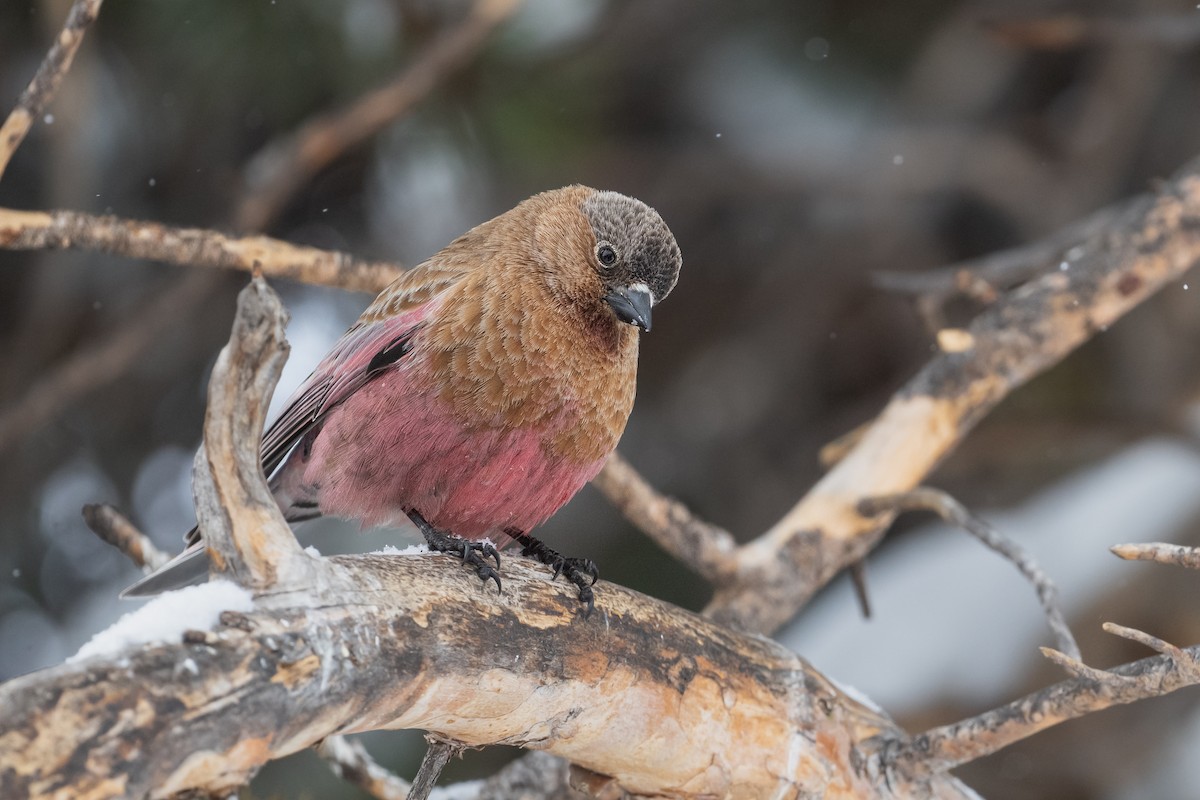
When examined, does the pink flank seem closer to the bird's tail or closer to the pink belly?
the pink belly

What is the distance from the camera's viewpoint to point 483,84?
16.9 feet

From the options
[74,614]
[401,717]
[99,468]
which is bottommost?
[401,717]

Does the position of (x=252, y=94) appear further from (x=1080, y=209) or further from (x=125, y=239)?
(x=1080, y=209)

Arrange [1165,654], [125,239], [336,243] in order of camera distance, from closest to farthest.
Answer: [1165,654], [125,239], [336,243]

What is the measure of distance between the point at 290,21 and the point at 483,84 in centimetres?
84

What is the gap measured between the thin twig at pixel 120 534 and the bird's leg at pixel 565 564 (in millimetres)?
898

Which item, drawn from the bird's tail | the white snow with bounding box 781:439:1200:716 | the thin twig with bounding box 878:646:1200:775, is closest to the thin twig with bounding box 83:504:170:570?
the bird's tail

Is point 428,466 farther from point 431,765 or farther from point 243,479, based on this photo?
point 243,479

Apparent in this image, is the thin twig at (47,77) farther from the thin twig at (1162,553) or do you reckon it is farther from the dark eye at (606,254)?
the thin twig at (1162,553)

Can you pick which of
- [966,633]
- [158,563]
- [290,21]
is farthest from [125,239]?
[966,633]

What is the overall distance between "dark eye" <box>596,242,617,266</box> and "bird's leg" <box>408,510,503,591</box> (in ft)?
2.49

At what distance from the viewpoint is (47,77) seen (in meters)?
2.36

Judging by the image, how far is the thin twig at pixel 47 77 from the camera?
7.65 ft

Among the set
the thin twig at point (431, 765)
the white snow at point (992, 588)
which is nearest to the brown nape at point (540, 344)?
the thin twig at point (431, 765)
